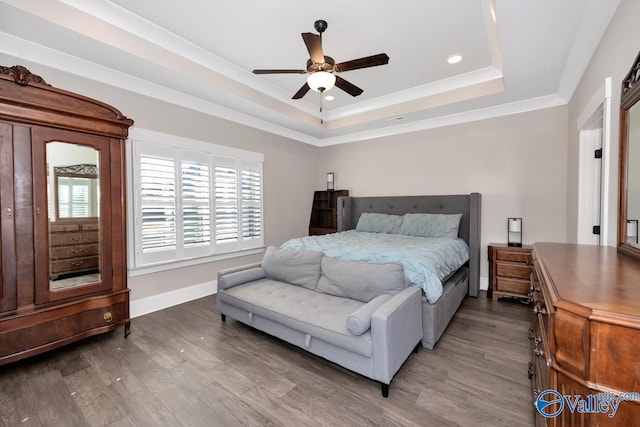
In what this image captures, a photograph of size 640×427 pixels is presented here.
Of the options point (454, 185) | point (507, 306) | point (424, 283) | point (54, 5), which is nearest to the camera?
point (54, 5)

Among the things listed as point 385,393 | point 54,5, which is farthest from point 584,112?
point 54,5

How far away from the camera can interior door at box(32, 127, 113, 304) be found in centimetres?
226

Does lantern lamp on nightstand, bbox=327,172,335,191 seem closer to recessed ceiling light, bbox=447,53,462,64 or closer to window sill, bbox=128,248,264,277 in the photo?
window sill, bbox=128,248,264,277

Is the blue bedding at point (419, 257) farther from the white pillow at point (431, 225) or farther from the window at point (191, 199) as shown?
the window at point (191, 199)

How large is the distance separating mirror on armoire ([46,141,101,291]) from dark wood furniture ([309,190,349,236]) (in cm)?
367

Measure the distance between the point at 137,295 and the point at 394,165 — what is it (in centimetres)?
433

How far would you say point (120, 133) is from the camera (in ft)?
8.80

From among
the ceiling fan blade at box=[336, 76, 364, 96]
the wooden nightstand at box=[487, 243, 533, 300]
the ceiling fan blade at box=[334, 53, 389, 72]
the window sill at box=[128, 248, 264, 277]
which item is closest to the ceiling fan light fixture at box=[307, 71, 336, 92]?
the ceiling fan blade at box=[334, 53, 389, 72]

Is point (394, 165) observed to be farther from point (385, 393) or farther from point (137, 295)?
point (137, 295)

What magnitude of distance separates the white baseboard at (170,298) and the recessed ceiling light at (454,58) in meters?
4.31

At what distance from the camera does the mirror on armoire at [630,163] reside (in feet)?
4.99

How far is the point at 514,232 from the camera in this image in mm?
3830

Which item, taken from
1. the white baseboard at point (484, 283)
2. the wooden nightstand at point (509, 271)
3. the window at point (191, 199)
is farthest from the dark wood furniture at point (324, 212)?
the wooden nightstand at point (509, 271)

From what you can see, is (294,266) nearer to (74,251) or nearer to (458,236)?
(74,251)
